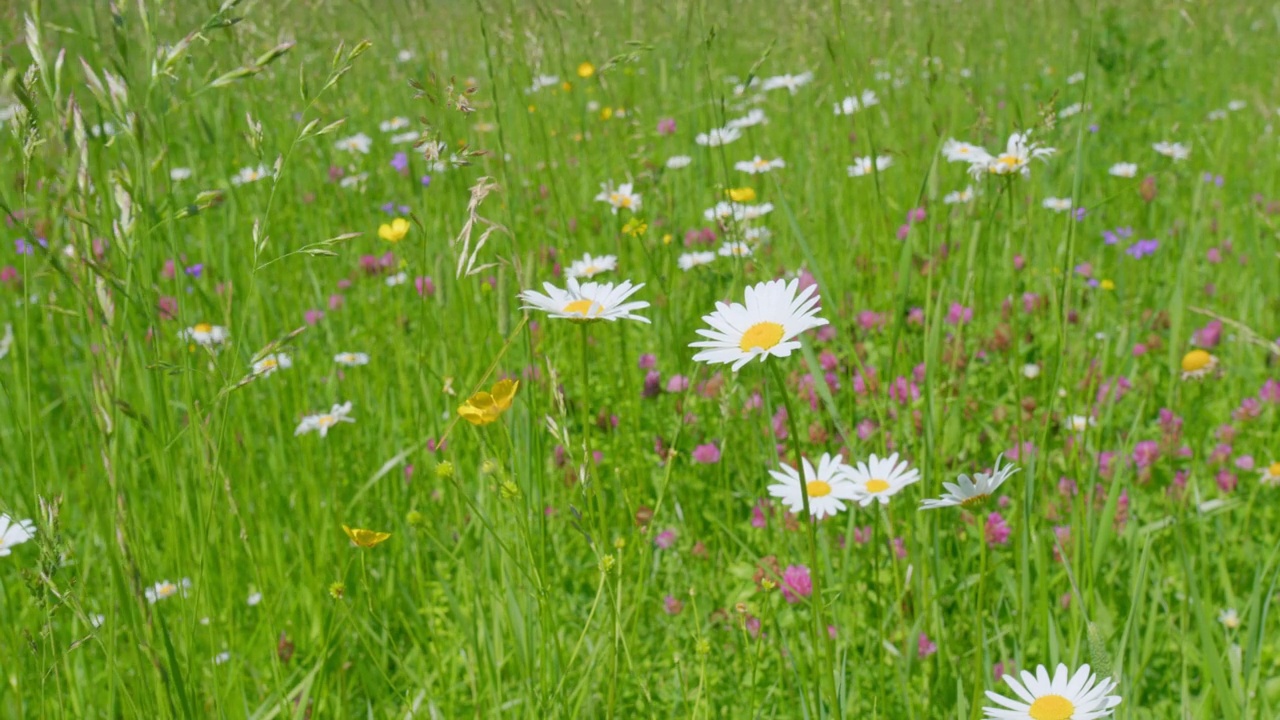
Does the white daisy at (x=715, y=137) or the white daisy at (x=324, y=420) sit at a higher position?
the white daisy at (x=715, y=137)

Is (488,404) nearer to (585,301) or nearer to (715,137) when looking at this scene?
(585,301)

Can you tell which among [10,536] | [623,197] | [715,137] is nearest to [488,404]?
[10,536]

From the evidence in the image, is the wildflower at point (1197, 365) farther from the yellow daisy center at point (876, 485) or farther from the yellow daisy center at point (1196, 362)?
the yellow daisy center at point (876, 485)

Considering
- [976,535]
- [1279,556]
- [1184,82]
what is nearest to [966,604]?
[976,535]

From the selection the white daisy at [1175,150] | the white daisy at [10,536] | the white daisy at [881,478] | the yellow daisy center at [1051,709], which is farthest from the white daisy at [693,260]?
the white daisy at [1175,150]

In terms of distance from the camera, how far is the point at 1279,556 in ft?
4.80

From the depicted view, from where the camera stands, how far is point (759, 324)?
3.18ft

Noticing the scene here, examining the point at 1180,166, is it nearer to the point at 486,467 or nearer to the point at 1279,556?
the point at 1279,556

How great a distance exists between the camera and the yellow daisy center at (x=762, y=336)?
92 cm

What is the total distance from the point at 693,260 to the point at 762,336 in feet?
5.76

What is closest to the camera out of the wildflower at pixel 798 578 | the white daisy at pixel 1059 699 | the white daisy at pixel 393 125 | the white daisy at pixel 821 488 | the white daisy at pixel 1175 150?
the white daisy at pixel 1059 699

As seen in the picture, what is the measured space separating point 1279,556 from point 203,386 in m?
2.24

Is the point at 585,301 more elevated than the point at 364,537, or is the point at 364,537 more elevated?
the point at 585,301

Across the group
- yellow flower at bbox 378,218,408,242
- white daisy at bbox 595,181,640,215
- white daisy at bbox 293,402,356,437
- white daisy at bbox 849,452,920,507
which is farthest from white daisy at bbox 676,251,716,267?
white daisy at bbox 849,452,920,507
